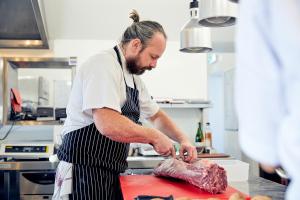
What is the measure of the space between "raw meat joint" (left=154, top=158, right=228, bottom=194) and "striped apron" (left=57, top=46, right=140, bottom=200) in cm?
26

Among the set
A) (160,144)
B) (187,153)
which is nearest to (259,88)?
(160,144)

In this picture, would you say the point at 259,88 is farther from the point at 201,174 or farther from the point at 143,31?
the point at 143,31

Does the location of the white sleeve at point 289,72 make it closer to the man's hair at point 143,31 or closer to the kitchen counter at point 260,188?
the kitchen counter at point 260,188

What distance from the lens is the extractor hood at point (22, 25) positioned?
6.98ft

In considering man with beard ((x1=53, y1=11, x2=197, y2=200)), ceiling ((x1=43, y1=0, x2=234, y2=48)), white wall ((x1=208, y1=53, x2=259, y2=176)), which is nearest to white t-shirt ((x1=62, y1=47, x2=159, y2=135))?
man with beard ((x1=53, y1=11, x2=197, y2=200))

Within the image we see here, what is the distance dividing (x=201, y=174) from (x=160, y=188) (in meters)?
0.19

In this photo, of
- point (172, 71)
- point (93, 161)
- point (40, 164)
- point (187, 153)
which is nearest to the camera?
point (93, 161)

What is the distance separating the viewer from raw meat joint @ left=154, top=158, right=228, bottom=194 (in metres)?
1.60

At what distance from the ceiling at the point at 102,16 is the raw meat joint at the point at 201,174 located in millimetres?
1741

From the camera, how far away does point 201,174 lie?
65.2 inches

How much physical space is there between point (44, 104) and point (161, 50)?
→ 5.76 ft

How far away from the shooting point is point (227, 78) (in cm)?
601

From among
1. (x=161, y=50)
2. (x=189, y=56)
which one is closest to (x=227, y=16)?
(x=161, y=50)

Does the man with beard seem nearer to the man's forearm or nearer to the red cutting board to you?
the red cutting board
